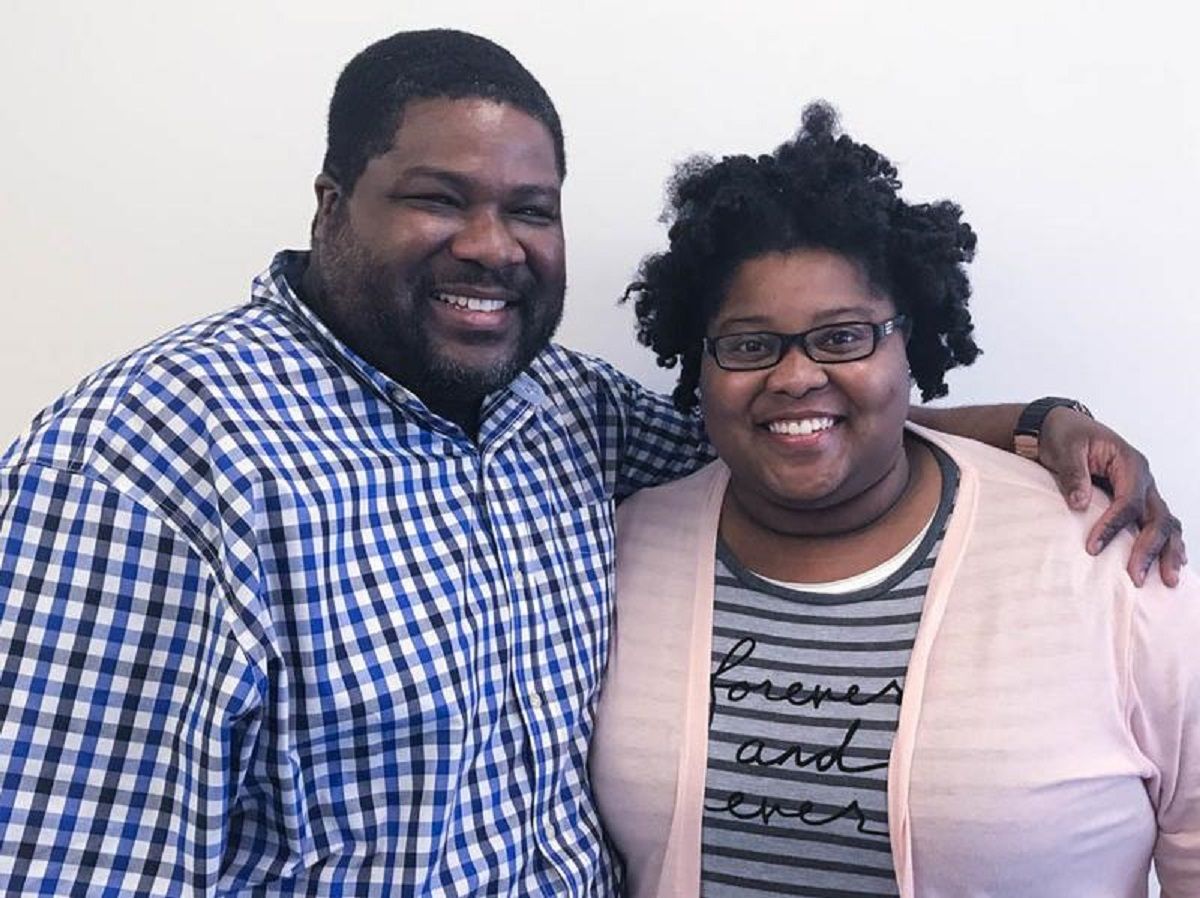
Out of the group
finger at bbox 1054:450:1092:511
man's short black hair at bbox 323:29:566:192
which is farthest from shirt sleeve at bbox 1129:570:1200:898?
man's short black hair at bbox 323:29:566:192

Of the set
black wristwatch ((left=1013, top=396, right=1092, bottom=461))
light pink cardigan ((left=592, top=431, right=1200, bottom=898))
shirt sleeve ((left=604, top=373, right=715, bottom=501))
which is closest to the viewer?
light pink cardigan ((left=592, top=431, right=1200, bottom=898))

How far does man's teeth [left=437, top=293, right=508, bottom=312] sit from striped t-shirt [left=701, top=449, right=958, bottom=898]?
44cm

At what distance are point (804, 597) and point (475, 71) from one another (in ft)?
2.20

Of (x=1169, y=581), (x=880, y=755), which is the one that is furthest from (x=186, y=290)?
(x=1169, y=581)

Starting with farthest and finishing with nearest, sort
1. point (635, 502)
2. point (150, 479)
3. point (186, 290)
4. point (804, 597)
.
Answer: point (186, 290) → point (635, 502) → point (804, 597) → point (150, 479)

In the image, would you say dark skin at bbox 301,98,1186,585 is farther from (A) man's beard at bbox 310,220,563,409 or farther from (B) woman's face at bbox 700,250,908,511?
(B) woman's face at bbox 700,250,908,511

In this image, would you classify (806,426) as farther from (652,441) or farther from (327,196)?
(327,196)

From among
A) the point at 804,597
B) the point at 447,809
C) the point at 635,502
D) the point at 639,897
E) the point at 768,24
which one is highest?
the point at 768,24

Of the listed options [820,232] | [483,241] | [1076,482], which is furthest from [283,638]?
[1076,482]

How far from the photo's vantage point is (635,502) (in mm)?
1483

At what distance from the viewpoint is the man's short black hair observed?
1.20m

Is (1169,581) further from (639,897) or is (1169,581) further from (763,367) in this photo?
(639,897)

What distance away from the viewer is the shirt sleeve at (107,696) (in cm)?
100

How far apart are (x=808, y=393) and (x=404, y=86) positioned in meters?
0.54
